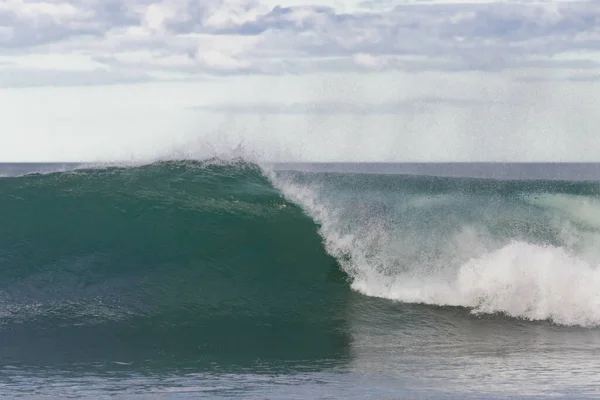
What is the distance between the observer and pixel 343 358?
401 inches

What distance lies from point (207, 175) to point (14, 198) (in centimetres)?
387

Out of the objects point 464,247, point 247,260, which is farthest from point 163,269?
point 464,247

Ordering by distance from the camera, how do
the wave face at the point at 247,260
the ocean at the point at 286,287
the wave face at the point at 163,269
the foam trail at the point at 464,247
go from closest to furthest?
the ocean at the point at 286,287 < the wave face at the point at 163,269 < the wave face at the point at 247,260 < the foam trail at the point at 464,247

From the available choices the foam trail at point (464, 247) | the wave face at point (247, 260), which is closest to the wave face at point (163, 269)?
the wave face at point (247, 260)

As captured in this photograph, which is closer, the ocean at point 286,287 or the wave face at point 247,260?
the ocean at point 286,287

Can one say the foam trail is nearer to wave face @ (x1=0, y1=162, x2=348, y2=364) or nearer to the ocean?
the ocean

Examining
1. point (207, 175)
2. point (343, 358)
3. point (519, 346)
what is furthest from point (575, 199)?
point (343, 358)

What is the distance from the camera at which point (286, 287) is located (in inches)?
549

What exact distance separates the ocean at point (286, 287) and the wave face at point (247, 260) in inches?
1.6

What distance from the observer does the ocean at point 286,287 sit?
9.08 m

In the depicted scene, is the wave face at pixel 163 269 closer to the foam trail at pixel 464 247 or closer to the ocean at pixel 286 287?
the ocean at pixel 286 287

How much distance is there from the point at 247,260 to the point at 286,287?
1122 mm

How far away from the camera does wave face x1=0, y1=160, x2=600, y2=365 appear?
11570 mm

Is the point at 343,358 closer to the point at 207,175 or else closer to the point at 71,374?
the point at 71,374
